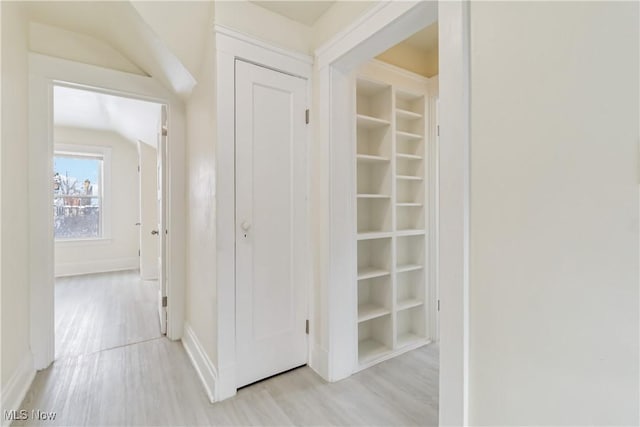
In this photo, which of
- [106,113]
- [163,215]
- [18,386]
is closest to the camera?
[18,386]

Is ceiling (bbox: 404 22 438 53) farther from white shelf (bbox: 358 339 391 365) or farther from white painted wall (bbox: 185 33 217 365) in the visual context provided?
white shelf (bbox: 358 339 391 365)

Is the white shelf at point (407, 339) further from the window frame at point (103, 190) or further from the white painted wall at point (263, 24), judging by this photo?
the window frame at point (103, 190)

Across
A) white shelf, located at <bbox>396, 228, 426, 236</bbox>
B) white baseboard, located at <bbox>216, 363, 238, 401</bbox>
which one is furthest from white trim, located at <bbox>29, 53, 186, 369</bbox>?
white shelf, located at <bbox>396, 228, 426, 236</bbox>

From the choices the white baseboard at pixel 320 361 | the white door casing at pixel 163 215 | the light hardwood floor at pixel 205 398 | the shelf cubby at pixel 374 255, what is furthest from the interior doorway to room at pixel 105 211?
the shelf cubby at pixel 374 255

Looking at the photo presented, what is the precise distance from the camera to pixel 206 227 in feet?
6.17

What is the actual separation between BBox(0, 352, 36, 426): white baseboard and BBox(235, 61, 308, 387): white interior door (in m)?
1.17

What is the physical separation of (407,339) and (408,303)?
1.00 feet

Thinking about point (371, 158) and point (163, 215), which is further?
point (163, 215)

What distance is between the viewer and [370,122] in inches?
89.0

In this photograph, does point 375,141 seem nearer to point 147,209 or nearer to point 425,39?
point 425,39

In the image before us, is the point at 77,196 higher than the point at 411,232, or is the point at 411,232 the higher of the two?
the point at 77,196

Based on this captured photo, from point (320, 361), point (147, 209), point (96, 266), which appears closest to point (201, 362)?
point (320, 361)

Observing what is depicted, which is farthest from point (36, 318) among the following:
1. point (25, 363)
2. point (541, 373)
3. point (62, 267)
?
point (62, 267)

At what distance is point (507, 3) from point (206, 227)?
184 centimetres
